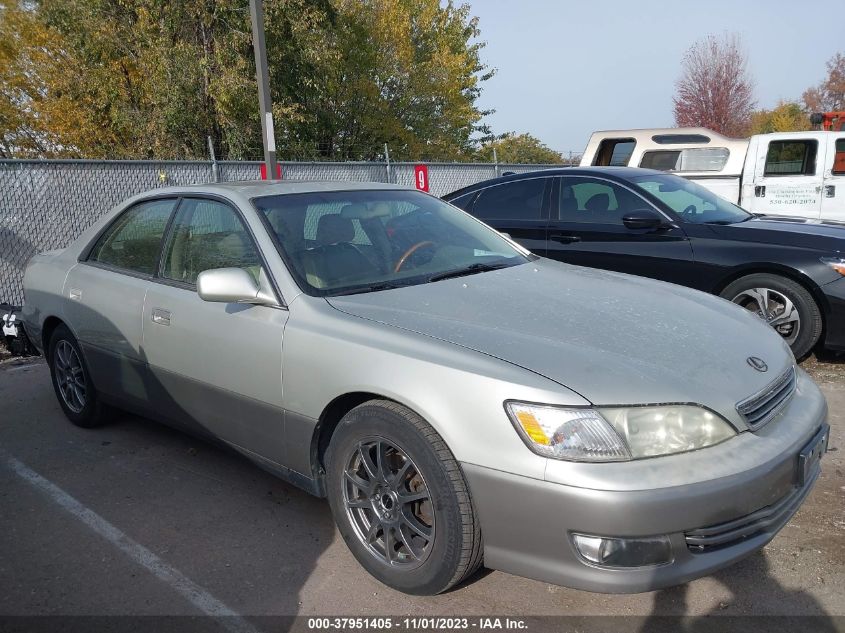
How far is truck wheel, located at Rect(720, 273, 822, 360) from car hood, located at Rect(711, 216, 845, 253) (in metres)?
0.29

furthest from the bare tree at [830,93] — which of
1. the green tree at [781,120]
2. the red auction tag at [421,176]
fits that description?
the red auction tag at [421,176]

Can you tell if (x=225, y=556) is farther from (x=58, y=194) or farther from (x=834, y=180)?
(x=834, y=180)

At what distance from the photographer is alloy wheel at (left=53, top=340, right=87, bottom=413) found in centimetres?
453

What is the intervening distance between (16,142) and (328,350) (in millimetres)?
24522

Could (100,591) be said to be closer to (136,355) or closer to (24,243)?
(136,355)

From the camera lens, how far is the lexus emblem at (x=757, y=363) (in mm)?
2697

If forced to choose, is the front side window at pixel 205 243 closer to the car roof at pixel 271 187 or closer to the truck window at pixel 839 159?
the car roof at pixel 271 187

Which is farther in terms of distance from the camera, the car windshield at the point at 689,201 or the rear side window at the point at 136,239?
the car windshield at the point at 689,201

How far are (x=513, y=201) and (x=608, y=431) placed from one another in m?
4.69

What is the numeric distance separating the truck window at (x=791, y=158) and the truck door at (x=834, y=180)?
0.55 feet

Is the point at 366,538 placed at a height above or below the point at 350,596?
above

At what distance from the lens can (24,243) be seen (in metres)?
8.45

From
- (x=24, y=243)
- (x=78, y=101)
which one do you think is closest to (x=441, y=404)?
(x=24, y=243)

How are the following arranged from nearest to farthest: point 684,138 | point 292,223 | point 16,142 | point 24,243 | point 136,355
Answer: point 292,223, point 136,355, point 24,243, point 684,138, point 16,142
